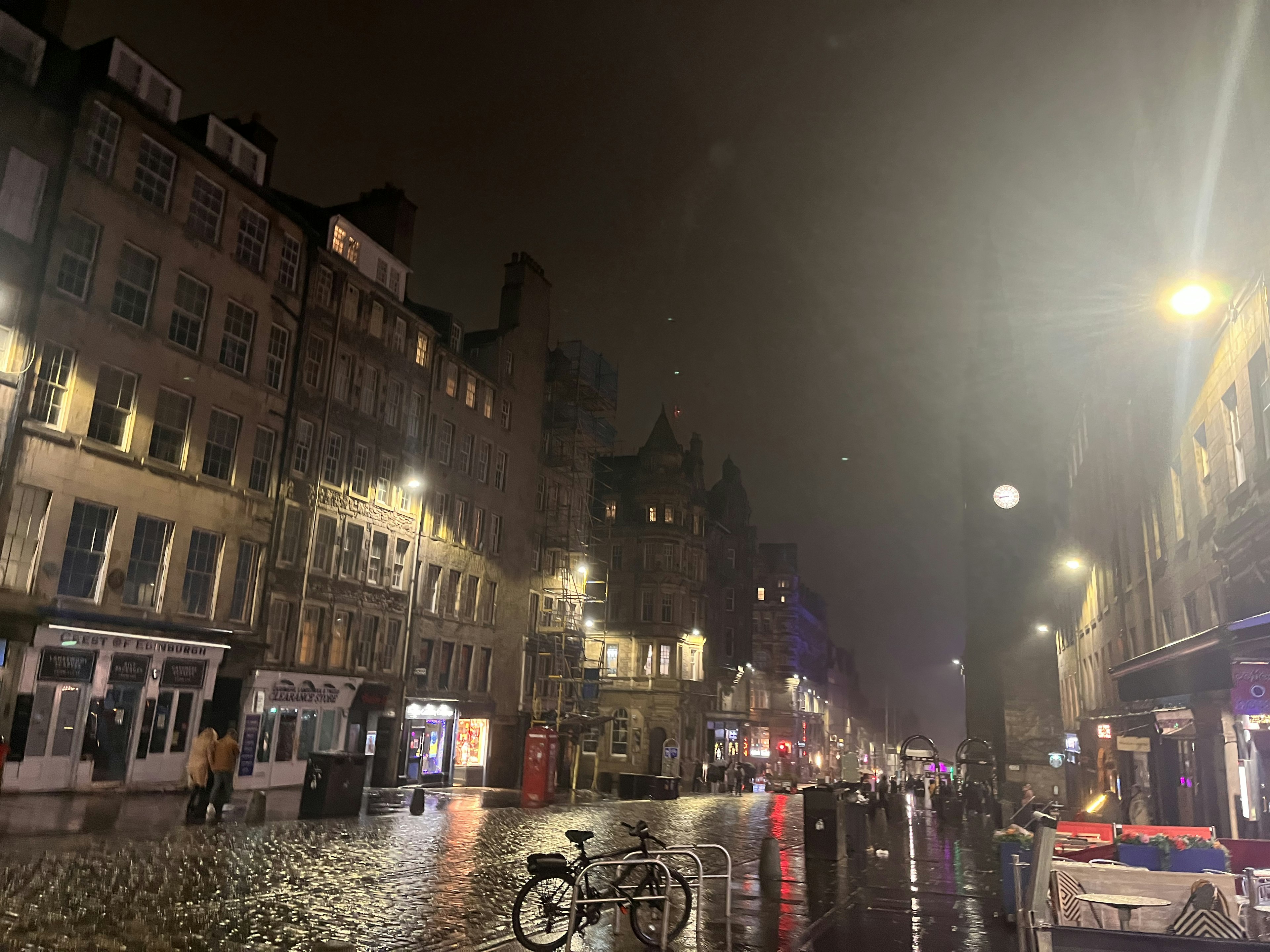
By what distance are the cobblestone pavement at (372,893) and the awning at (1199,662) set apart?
14.0 ft

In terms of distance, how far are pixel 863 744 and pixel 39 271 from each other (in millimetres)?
163369

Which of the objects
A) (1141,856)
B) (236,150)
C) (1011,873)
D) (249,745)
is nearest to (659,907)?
(1011,873)

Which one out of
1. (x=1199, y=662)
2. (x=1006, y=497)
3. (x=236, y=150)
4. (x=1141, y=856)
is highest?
(x=236, y=150)

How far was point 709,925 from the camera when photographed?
10500mm

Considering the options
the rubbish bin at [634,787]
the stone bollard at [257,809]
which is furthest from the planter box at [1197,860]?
the rubbish bin at [634,787]

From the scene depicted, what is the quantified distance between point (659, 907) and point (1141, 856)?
18.6ft

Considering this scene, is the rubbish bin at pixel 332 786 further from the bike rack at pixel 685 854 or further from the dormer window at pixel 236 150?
the dormer window at pixel 236 150

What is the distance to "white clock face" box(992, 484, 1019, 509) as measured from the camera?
66.4m

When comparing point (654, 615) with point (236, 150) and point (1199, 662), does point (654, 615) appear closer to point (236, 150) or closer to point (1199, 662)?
point (236, 150)

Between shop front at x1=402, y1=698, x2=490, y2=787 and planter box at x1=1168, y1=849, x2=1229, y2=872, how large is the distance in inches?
1166

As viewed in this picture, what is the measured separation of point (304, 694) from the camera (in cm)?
3041

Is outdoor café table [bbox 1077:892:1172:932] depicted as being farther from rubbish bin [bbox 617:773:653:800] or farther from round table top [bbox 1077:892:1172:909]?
rubbish bin [bbox 617:773:653:800]

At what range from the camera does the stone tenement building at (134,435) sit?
22469 mm

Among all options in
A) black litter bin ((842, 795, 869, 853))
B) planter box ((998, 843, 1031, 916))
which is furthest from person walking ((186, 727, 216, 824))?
planter box ((998, 843, 1031, 916))
